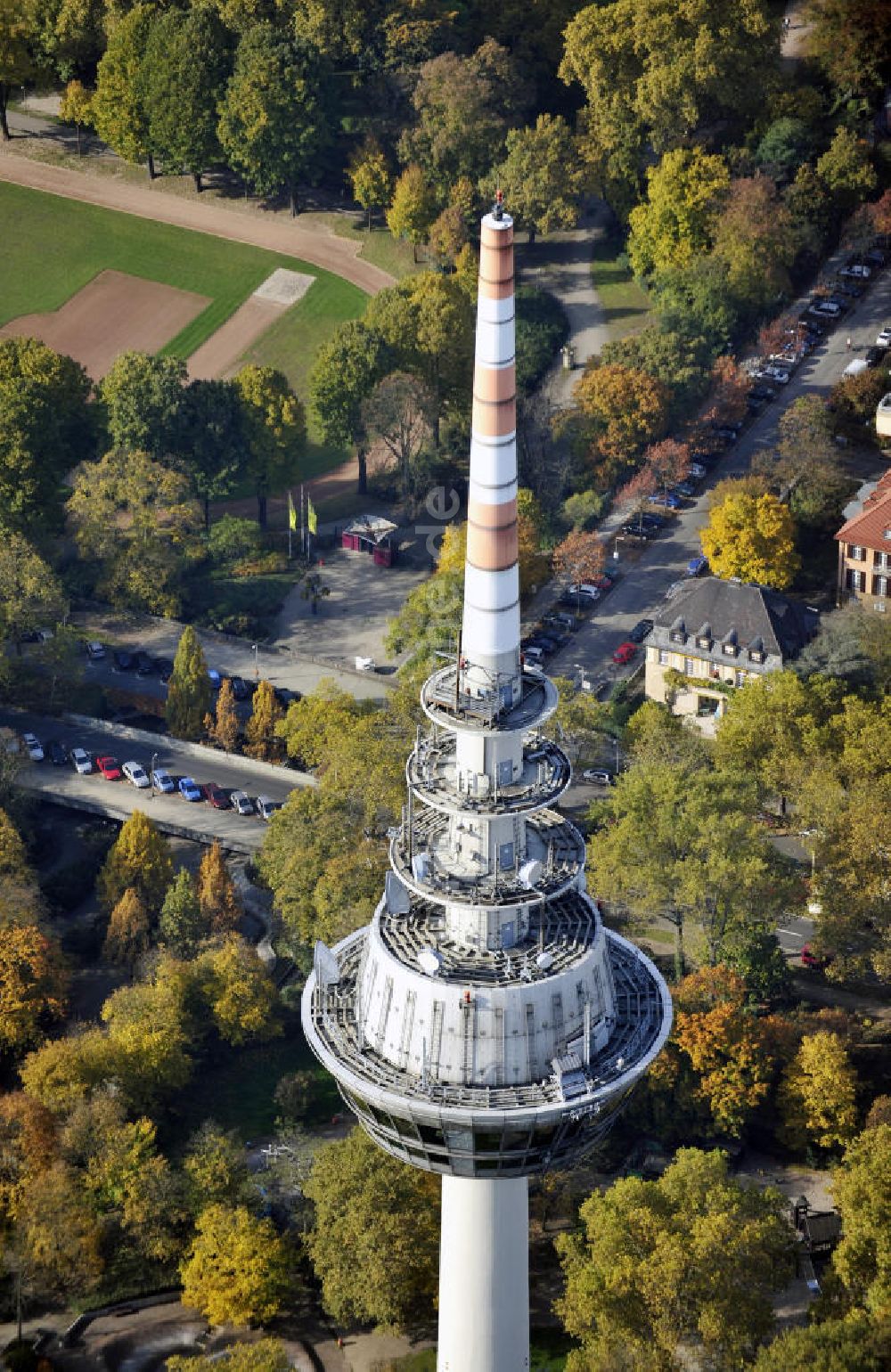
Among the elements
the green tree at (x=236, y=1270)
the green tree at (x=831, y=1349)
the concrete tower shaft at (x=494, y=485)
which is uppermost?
the concrete tower shaft at (x=494, y=485)

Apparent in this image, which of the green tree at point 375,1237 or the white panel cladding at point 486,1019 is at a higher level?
the white panel cladding at point 486,1019

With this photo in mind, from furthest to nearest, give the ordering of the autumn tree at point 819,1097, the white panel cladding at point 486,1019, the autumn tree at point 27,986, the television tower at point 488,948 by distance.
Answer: the autumn tree at point 27,986 → the autumn tree at point 819,1097 → the white panel cladding at point 486,1019 → the television tower at point 488,948

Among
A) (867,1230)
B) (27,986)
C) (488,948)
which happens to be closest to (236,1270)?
(27,986)

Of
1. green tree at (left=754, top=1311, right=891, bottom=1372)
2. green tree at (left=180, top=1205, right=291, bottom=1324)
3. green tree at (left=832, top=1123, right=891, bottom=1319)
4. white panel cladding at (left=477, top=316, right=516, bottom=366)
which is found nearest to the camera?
white panel cladding at (left=477, top=316, right=516, bottom=366)

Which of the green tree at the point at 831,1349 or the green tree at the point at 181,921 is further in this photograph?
the green tree at the point at 181,921

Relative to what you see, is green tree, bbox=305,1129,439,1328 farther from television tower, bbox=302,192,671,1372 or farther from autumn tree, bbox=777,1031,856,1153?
autumn tree, bbox=777,1031,856,1153

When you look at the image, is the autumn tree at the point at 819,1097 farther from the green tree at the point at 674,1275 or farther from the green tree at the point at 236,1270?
the green tree at the point at 236,1270

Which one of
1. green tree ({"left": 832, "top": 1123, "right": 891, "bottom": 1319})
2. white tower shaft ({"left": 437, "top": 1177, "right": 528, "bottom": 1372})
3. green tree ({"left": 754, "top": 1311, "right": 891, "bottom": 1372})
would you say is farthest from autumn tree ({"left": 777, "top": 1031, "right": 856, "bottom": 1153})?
white tower shaft ({"left": 437, "top": 1177, "right": 528, "bottom": 1372})

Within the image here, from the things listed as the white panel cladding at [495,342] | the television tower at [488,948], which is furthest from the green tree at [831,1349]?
the white panel cladding at [495,342]
